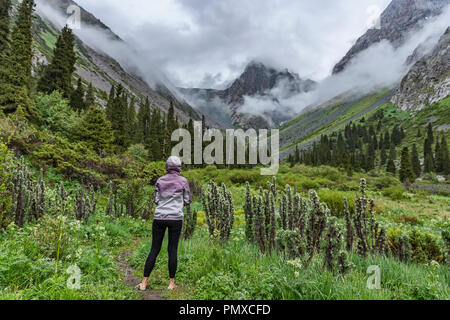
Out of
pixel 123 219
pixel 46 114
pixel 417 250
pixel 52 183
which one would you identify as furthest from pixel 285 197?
pixel 46 114

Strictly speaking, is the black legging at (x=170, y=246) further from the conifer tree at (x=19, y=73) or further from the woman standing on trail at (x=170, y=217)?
the conifer tree at (x=19, y=73)

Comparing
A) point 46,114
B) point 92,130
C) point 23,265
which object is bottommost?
point 23,265

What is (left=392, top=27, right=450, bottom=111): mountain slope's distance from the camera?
134 meters

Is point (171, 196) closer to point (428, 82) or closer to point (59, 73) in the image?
point (59, 73)

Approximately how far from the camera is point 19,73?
→ 23141 mm

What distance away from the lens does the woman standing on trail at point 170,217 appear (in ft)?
13.9

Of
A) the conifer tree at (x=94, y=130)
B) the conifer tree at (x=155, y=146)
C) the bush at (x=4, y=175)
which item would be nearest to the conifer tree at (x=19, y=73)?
the conifer tree at (x=94, y=130)

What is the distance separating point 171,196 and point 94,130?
21.9 metres

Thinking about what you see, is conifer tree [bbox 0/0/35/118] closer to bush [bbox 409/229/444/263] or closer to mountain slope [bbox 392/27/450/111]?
bush [bbox 409/229/444/263]

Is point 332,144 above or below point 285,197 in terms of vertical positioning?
above

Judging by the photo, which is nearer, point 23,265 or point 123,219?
point 23,265
